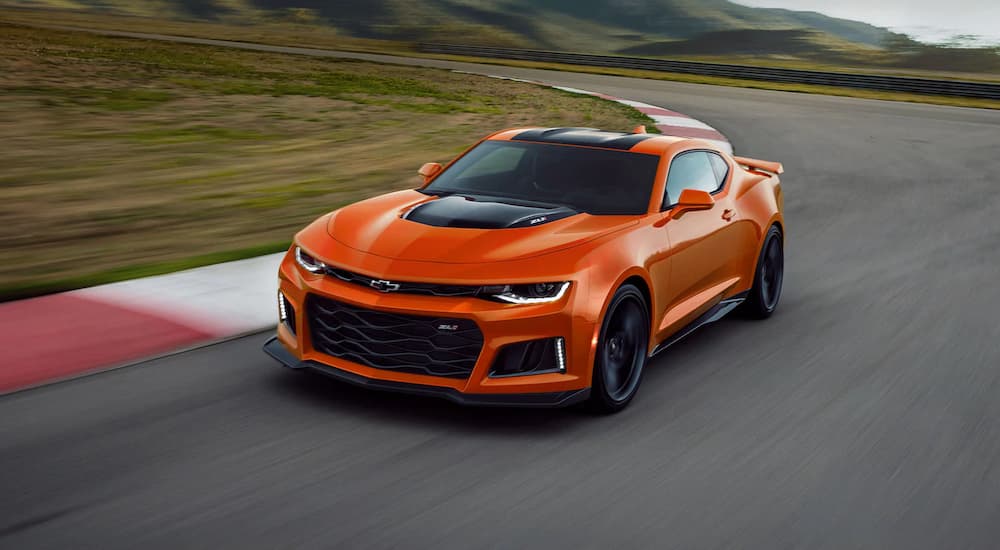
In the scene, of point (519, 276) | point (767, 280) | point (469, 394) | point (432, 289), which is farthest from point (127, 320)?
point (767, 280)

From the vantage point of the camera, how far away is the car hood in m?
5.08

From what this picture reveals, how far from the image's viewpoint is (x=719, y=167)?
712 centimetres

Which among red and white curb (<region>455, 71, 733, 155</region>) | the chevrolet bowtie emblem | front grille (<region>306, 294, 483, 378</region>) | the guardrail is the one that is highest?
the chevrolet bowtie emblem

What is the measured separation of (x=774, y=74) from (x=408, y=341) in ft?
129

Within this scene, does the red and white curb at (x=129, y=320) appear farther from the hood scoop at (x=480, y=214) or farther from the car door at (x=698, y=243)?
the car door at (x=698, y=243)

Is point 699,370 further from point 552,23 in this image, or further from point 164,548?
point 552,23

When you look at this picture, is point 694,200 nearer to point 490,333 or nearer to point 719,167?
point 719,167

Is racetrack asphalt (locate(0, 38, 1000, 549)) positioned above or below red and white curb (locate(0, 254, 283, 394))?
above

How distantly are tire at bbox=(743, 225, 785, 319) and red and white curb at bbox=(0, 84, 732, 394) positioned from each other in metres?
3.24

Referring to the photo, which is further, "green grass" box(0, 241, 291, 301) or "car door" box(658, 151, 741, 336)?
"green grass" box(0, 241, 291, 301)

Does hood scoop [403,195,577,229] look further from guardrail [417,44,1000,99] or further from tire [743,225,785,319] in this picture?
guardrail [417,44,1000,99]

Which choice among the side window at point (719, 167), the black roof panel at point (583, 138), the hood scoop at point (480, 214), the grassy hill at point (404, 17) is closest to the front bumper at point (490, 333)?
the hood scoop at point (480, 214)

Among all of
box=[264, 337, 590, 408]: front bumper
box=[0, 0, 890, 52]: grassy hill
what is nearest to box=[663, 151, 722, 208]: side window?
box=[264, 337, 590, 408]: front bumper

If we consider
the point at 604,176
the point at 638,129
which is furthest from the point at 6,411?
the point at 638,129
